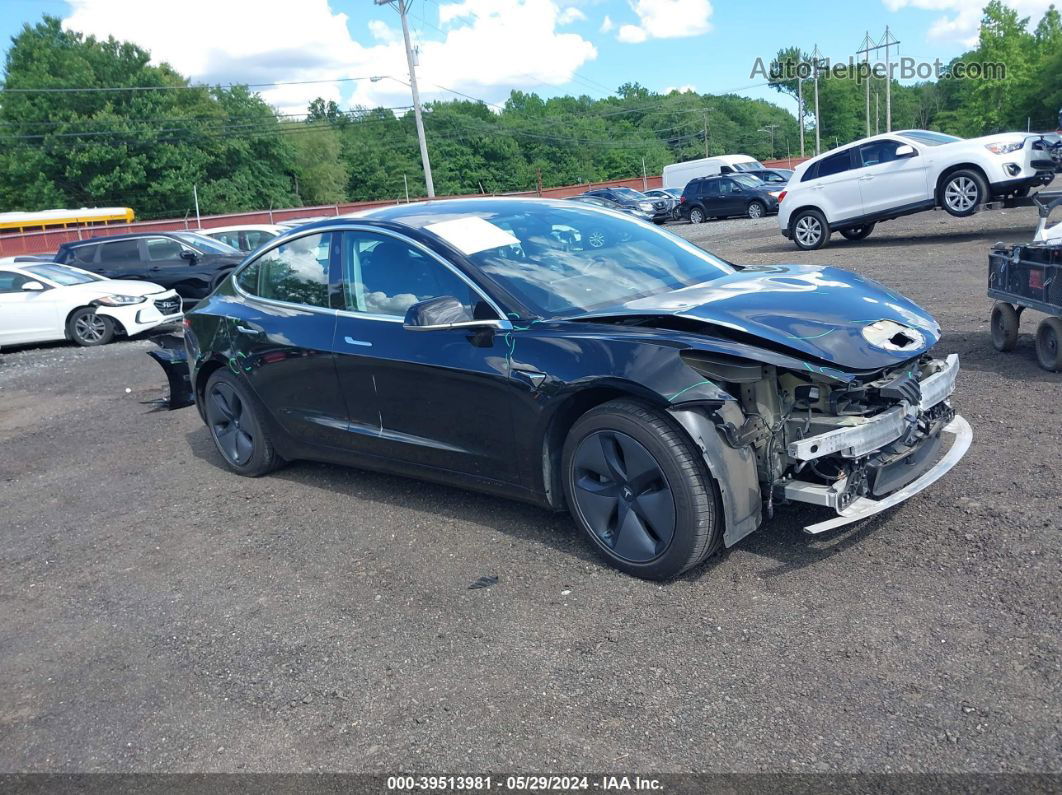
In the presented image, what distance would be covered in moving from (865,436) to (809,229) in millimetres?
13925

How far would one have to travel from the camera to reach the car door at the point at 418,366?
4406 millimetres

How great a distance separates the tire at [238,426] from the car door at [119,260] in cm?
1129

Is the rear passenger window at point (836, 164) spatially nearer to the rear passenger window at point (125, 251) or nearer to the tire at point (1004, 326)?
the tire at point (1004, 326)

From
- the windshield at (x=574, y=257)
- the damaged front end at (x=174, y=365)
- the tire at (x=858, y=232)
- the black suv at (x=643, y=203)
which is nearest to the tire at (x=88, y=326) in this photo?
the damaged front end at (x=174, y=365)

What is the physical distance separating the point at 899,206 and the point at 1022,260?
30.6 feet

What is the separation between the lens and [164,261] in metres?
16.3

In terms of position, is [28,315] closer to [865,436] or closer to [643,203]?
[865,436]

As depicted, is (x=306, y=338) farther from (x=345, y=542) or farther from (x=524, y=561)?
(x=524, y=561)

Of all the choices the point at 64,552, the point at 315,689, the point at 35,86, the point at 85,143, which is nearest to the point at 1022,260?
the point at 315,689

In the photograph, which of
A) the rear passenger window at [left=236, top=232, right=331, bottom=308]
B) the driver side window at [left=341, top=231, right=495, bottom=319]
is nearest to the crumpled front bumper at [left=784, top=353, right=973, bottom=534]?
the driver side window at [left=341, top=231, right=495, bottom=319]

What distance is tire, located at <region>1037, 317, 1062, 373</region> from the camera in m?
6.45

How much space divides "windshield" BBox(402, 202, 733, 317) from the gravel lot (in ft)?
4.00

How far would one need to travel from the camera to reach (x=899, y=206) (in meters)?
15.5

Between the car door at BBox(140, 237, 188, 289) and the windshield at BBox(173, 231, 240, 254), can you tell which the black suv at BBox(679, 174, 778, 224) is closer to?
the windshield at BBox(173, 231, 240, 254)
